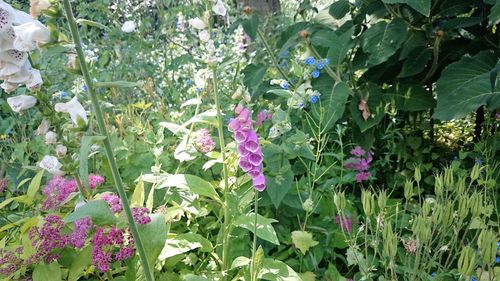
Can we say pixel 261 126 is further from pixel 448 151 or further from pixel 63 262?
pixel 448 151

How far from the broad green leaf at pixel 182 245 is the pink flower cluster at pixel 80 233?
0.21m

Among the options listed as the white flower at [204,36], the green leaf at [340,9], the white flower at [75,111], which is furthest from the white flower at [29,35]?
the green leaf at [340,9]

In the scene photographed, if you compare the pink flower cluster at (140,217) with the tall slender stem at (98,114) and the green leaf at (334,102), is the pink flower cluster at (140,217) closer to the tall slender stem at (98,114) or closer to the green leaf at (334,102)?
the tall slender stem at (98,114)

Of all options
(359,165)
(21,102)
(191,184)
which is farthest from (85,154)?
(359,165)

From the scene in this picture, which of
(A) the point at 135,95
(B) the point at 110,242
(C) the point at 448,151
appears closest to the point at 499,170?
(C) the point at 448,151

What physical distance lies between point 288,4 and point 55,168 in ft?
21.0

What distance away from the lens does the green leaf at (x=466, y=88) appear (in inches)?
79.0

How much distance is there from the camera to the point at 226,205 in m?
1.51

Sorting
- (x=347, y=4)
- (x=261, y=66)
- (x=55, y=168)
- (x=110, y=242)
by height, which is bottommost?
(x=110, y=242)

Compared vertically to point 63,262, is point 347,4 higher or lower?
higher

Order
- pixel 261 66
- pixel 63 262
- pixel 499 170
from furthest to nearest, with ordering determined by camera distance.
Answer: pixel 261 66 < pixel 499 170 < pixel 63 262

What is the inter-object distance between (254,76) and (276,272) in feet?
4.26

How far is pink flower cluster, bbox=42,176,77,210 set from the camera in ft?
4.94

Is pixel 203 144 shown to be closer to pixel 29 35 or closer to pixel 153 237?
pixel 153 237
